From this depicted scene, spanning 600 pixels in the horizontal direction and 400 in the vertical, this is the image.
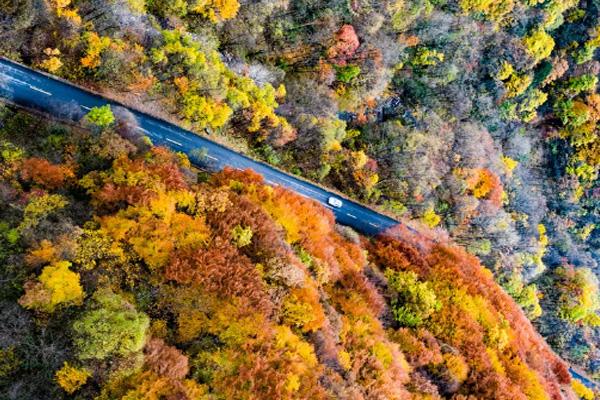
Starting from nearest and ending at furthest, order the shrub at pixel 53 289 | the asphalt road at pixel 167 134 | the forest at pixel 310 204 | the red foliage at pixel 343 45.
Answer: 1. the shrub at pixel 53 289
2. the forest at pixel 310 204
3. the asphalt road at pixel 167 134
4. the red foliage at pixel 343 45

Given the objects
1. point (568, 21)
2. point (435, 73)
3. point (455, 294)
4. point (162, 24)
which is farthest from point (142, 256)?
point (568, 21)

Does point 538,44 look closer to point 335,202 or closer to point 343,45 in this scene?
point 343,45

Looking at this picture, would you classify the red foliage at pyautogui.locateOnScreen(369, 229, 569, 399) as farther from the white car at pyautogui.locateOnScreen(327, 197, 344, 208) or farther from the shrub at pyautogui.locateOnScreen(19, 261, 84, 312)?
the shrub at pyautogui.locateOnScreen(19, 261, 84, 312)

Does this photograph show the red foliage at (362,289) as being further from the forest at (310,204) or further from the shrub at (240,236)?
the shrub at (240,236)

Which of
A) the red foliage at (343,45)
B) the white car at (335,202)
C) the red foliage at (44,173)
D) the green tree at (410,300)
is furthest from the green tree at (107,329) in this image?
the red foliage at (343,45)

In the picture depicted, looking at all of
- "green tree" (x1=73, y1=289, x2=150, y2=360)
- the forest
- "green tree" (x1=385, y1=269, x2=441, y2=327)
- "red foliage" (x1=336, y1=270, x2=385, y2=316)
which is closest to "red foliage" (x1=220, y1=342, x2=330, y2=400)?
the forest

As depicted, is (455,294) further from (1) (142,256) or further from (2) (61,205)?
(2) (61,205)
